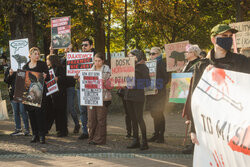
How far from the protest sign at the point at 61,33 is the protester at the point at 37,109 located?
133cm

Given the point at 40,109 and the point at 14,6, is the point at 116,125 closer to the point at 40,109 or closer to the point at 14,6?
the point at 40,109

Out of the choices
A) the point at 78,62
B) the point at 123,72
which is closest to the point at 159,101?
the point at 123,72

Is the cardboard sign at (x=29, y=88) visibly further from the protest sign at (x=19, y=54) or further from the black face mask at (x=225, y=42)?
the black face mask at (x=225, y=42)

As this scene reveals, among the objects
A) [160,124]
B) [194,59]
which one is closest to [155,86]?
[160,124]

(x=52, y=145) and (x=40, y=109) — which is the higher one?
(x=40, y=109)

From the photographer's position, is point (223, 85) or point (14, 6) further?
point (14, 6)

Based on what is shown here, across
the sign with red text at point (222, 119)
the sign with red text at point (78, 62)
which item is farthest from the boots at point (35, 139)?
the sign with red text at point (222, 119)

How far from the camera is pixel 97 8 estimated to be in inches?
680

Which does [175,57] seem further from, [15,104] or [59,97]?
[15,104]

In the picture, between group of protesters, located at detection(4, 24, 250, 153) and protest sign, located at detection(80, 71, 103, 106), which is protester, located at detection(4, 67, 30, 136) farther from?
protest sign, located at detection(80, 71, 103, 106)

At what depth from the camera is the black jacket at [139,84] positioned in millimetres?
7641

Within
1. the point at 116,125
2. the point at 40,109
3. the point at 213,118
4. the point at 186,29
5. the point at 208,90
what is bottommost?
the point at 116,125

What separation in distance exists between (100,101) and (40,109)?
4.66 ft

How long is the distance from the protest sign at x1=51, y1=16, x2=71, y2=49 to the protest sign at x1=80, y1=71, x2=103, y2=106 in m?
1.71
